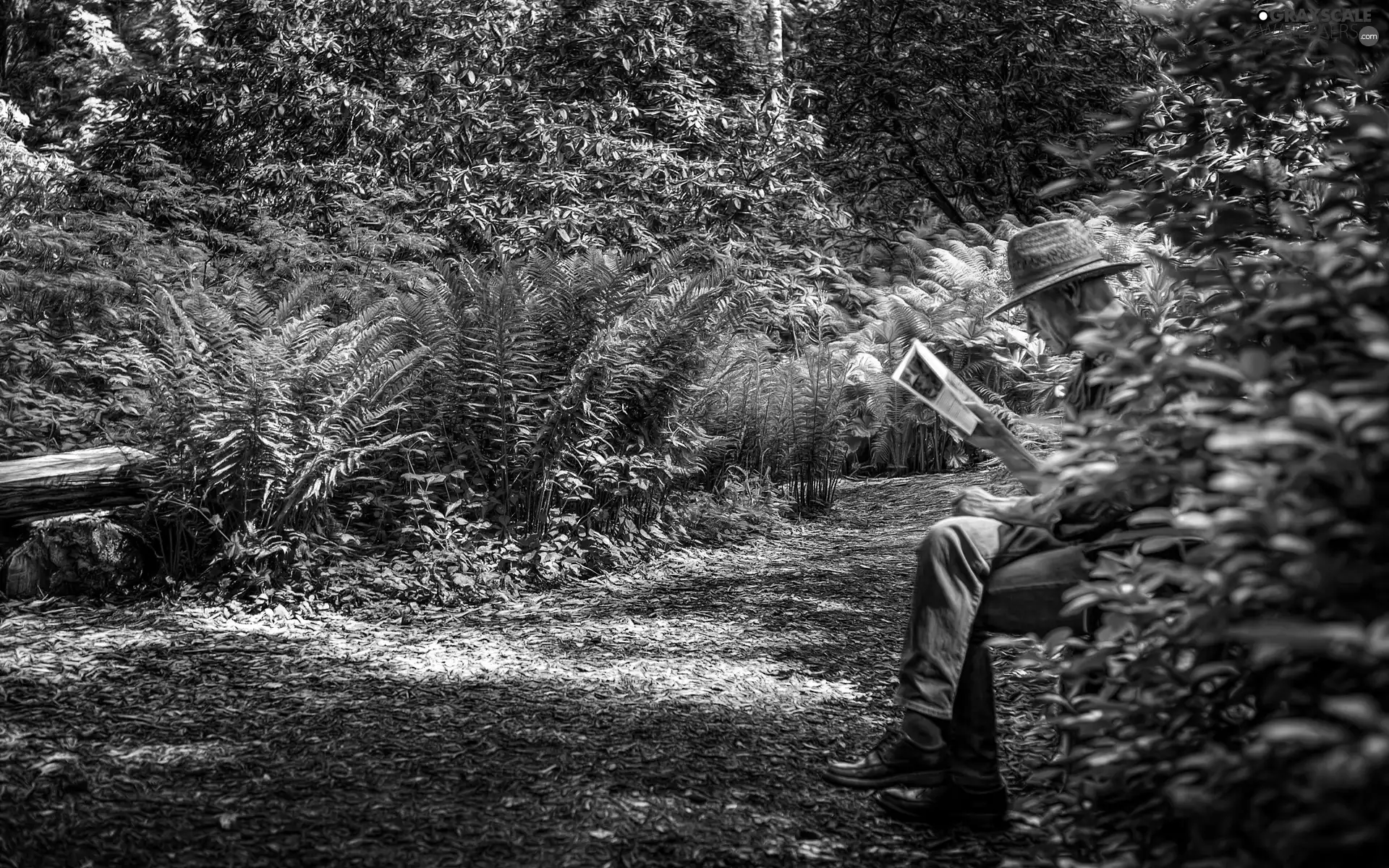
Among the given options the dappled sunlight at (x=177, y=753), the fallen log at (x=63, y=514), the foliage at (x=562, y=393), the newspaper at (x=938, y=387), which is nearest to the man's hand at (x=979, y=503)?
the newspaper at (x=938, y=387)

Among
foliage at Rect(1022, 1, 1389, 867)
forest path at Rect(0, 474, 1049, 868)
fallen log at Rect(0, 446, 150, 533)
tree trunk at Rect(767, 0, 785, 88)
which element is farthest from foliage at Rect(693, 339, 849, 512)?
tree trunk at Rect(767, 0, 785, 88)

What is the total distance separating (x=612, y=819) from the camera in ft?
8.44

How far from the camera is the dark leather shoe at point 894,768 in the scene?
253 centimetres

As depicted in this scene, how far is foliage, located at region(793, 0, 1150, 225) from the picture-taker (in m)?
12.1

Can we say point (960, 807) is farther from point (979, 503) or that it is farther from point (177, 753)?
point (177, 753)

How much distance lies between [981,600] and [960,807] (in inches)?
21.5

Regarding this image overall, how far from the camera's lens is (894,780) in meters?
2.60

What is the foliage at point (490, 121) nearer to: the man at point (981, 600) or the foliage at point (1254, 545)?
the man at point (981, 600)

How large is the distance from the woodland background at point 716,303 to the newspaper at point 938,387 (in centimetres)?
38

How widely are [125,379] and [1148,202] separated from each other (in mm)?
4993

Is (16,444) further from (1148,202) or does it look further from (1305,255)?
(1305,255)

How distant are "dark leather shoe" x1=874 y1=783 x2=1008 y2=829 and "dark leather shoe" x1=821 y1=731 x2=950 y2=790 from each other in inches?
1.8

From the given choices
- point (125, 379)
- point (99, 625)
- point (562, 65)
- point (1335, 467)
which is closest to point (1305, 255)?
point (1335, 467)

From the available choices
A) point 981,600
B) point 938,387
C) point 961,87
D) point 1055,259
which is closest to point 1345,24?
point 1055,259
